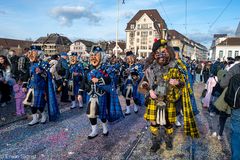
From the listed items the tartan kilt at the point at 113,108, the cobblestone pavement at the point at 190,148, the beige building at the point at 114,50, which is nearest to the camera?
the cobblestone pavement at the point at 190,148

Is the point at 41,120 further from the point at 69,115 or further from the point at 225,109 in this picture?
the point at 225,109

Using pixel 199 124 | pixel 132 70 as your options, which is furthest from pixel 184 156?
pixel 132 70

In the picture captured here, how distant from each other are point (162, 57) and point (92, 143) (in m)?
2.13

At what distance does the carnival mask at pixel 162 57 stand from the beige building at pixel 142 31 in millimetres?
55686

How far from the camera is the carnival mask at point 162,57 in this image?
4.08 metres

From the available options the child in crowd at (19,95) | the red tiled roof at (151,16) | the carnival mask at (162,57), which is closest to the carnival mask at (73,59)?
the child in crowd at (19,95)

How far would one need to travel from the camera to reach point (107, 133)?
205 inches

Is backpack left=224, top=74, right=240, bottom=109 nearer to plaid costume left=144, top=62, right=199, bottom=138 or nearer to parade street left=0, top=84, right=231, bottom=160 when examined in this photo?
plaid costume left=144, top=62, right=199, bottom=138

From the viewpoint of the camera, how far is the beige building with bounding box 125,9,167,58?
6044cm

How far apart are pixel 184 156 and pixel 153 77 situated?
1458 millimetres

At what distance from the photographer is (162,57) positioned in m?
4.07

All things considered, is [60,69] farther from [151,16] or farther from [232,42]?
[232,42]

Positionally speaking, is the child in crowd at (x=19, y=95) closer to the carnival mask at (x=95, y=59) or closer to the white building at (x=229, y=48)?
the carnival mask at (x=95, y=59)

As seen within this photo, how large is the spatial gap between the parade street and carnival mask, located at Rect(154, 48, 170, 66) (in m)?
1.61
